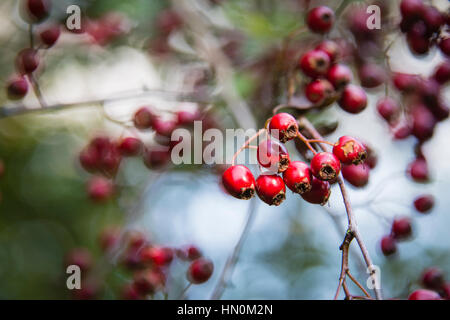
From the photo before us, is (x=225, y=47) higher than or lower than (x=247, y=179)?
higher

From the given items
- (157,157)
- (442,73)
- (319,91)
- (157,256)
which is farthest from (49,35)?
(442,73)

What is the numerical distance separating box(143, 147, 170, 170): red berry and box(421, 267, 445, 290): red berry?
1420 mm

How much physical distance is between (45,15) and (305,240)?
9.56 ft

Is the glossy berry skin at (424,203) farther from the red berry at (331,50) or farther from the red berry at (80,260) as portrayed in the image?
the red berry at (80,260)

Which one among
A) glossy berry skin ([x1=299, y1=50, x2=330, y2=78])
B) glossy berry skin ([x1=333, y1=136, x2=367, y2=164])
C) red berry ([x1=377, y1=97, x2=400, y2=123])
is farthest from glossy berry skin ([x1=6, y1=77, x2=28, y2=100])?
red berry ([x1=377, y1=97, x2=400, y2=123])

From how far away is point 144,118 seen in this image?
7.19ft

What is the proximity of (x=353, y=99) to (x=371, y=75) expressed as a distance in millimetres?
396

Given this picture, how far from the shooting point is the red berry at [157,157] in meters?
2.19

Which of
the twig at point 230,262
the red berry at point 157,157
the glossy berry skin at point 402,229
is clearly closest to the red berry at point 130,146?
the red berry at point 157,157

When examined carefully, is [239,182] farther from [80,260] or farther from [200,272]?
[80,260]

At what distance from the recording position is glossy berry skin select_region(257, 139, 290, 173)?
1138 mm

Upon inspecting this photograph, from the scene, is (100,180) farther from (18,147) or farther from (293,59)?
(18,147)
